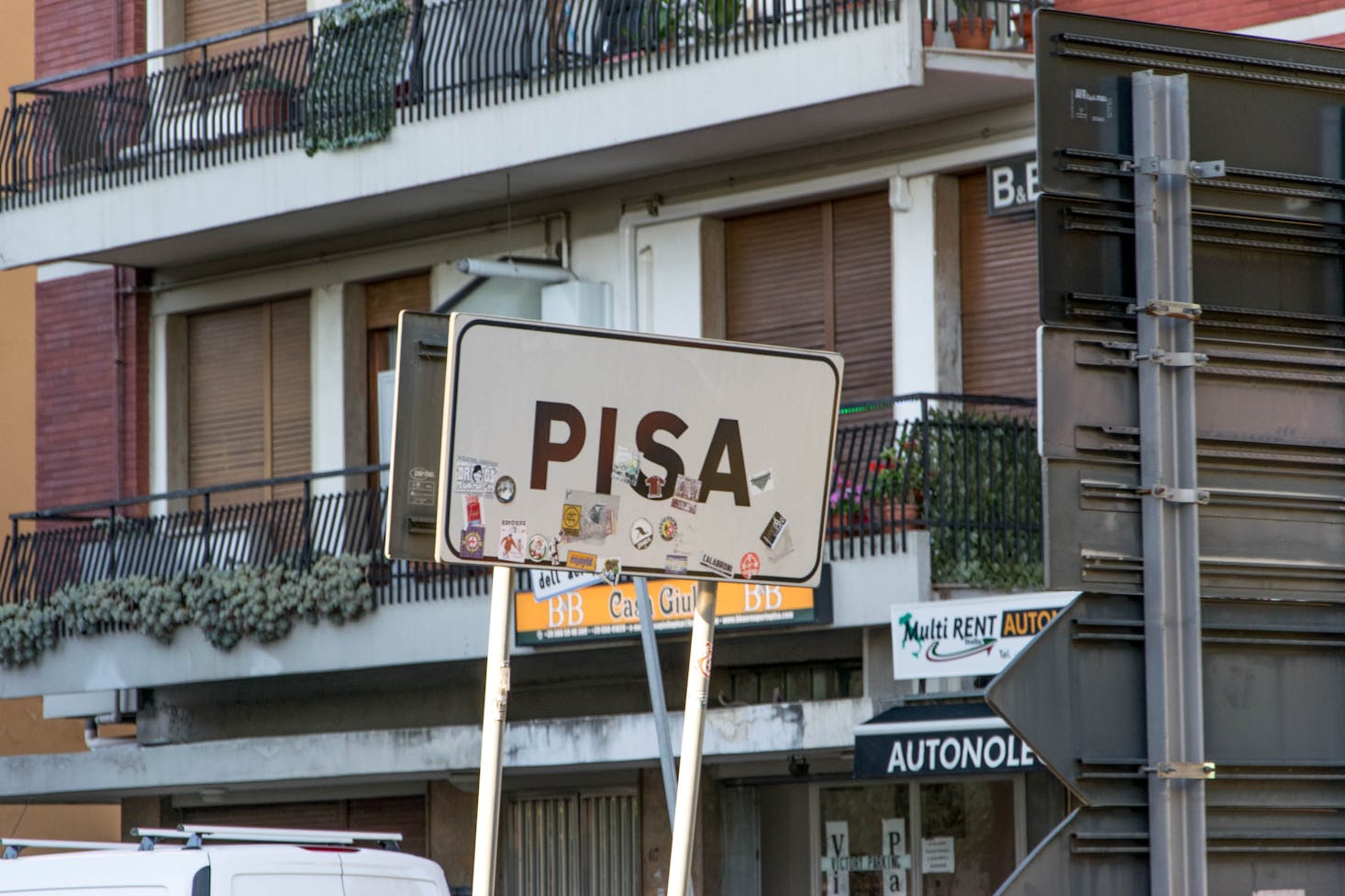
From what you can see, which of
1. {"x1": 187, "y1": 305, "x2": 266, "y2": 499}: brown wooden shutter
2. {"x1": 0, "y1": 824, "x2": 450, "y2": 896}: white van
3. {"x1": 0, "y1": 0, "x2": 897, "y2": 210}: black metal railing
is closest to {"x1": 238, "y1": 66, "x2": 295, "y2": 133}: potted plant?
{"x1": 0, "y1": 0, "x2": 897, "y2": 210}: black metal railing

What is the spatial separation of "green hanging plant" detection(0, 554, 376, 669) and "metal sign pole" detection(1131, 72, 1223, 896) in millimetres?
14860

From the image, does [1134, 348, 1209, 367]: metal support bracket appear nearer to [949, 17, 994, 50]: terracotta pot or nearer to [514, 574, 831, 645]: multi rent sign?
[514, 574, 831, 645]: multi rent sign

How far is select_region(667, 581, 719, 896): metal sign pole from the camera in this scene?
6312 millimetres

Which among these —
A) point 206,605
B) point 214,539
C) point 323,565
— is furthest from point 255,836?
point 214,539

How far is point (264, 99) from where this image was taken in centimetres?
2133

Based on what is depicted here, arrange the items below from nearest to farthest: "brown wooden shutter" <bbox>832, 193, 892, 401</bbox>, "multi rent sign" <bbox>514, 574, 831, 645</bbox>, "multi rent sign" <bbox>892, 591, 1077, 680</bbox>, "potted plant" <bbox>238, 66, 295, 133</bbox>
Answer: "multi rent sign" <bbox>892, 591, 1077, 680</bbox>
"multi rent sign" <bbox>514, 574, 831, 645</bbox>
"brown wooden shutter" <bbox>832, 193, 892, 401</bbox>
"potted plant" <bbox>238, 66, 295, 133</bbox>

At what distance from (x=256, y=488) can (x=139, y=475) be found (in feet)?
4.76

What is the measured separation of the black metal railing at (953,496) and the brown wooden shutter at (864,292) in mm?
1257

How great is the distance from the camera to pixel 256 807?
22125 millimetres

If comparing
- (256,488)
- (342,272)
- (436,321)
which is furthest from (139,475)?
(436,321)

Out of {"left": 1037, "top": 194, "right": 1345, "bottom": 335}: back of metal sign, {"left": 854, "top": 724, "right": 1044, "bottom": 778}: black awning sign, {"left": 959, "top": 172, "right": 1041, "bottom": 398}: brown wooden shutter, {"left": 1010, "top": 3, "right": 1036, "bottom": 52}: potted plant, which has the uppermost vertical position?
{"left": 1010, "top": 3, "right": 1036, "bottom": 52}: potted plant

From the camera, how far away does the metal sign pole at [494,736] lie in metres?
6.21

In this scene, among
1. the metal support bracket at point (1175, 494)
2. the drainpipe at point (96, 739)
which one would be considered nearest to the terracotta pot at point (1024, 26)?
the drainpipe at point (96, 739)

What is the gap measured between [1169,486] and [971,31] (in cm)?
1206
